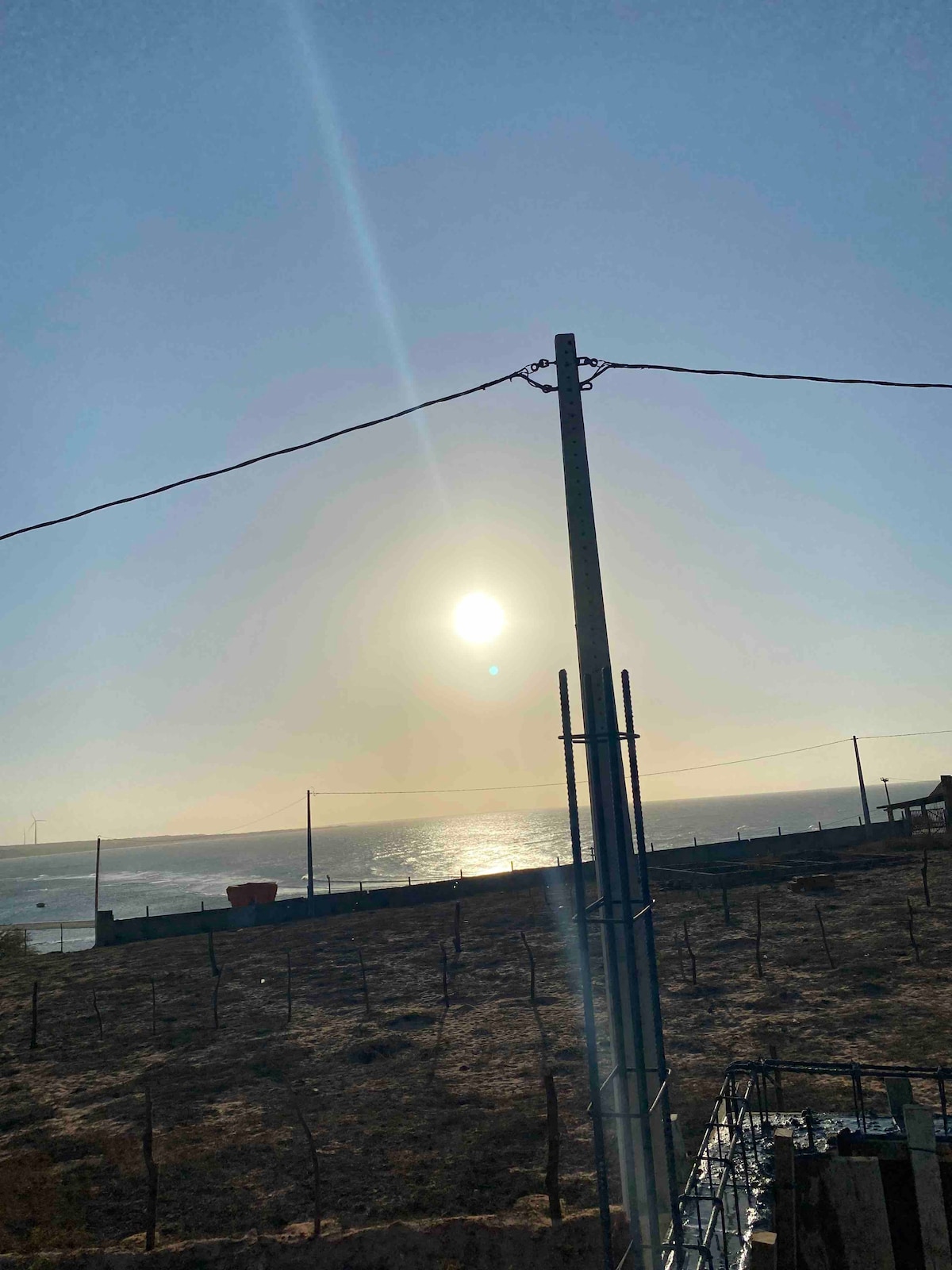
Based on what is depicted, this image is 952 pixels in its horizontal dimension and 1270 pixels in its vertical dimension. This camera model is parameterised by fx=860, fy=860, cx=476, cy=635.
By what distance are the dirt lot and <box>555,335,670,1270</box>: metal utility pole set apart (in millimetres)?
2846

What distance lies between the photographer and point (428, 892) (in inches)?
2258

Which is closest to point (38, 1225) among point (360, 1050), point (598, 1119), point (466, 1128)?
point (466, 1128)

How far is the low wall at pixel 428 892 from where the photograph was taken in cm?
5328

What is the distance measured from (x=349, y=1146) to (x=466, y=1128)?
9.42 feet

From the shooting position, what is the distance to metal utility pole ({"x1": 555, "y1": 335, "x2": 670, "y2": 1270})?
29.7ft

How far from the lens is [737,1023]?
1083 inches

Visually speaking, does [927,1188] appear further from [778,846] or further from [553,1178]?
[778,846]

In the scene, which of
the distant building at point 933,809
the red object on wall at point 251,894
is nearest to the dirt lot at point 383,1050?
the distant building at point 933,809

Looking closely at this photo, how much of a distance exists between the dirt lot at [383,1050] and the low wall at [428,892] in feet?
19.6

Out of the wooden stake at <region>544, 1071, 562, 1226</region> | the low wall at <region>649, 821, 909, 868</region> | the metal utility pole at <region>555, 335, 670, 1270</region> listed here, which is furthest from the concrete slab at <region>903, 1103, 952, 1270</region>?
the low wall at <region>649, 821, 909, 868</region>

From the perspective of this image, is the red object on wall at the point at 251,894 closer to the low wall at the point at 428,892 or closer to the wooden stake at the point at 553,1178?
the low wall at the point at 428,892

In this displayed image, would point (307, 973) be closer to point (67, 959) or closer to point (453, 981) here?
point (453, 981)

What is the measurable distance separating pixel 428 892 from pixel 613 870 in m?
50.1

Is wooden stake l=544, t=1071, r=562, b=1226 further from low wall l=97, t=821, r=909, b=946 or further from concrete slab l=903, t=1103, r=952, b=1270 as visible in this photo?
low wall l=97, t=821, r=909, b=946
